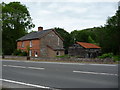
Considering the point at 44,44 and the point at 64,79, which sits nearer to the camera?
the point at 64,79

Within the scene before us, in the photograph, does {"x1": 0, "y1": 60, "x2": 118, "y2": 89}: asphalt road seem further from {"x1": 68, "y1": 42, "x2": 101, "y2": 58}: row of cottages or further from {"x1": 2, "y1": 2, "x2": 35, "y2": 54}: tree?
{"x1": 2, "y1": 2, "x2": 35, "y2": 54}: tree

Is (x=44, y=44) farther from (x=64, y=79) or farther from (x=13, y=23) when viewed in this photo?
(x=64, y=79)

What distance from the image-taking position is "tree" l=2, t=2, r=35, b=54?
172 feet

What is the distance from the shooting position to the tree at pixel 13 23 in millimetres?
52500

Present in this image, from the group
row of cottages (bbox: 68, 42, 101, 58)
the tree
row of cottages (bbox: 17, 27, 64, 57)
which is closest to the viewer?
row of cottages (bbox: 17, 27, 64, 57)

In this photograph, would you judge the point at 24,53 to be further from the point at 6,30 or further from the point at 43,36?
the point at 6,30

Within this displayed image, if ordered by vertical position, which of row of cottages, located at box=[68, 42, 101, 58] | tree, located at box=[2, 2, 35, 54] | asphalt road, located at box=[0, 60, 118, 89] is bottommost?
asphalt road, located at box=[0, 60, 118, 89]

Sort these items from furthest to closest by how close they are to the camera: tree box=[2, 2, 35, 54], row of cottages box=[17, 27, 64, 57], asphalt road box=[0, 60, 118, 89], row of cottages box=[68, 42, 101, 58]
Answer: tree box=[2, 2, 35, 54] → row of cottages box=[68, 42, 101, 58] → row of cottages box=[17, 27, 64, 57] → asphalt road box=[0, 60, 118, 89]

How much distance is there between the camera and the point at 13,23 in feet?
175

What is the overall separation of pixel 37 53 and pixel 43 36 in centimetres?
471

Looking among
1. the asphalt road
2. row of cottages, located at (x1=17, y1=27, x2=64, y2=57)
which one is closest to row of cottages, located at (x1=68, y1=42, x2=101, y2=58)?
row of cottages, located at (x1=17, y1=27, x2=64, y2=57)

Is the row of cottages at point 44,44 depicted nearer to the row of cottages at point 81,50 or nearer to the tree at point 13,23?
the row of cottages at point 81,50

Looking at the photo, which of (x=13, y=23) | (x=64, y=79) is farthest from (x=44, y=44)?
(x=64, y=79)

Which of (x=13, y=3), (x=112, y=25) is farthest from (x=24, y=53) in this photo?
(x=112, y=25)
